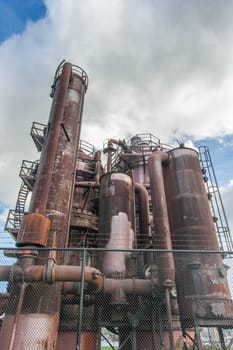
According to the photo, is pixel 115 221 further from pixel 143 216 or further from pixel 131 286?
pixel 131 286

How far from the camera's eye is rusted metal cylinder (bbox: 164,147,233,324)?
8883 millimetres

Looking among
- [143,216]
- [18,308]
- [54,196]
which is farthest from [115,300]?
[143,216]

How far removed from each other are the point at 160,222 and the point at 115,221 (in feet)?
9.02

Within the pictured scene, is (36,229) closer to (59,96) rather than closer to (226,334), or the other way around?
(59,96)

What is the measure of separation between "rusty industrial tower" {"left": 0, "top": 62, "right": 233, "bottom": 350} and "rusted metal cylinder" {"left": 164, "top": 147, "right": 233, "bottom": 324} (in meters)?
0.04

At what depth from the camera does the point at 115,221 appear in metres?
12.0

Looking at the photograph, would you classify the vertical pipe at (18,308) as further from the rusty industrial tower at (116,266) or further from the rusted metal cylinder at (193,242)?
the rusted metal cylinder at (193,242)

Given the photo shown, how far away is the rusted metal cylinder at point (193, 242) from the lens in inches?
350

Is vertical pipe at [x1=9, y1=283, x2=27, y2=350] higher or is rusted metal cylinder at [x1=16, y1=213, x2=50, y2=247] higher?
rusted metal cylinder at [x1=16, y1=213, x2=50, y2=247]

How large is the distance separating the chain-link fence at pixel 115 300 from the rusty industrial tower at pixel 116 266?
4 cm

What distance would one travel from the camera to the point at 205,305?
28.8 feet

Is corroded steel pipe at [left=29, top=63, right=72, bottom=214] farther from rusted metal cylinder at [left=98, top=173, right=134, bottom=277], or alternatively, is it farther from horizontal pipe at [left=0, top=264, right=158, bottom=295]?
rusted metal cylinder at [left=98, top=173, right=134, bottom=277]

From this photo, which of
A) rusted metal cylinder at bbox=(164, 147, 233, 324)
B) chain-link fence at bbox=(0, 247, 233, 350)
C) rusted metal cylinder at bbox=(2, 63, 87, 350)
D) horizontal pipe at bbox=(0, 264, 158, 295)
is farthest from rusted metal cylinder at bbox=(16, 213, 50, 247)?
rusted metal cylinder at bbox=(164, 147, 233, 324)

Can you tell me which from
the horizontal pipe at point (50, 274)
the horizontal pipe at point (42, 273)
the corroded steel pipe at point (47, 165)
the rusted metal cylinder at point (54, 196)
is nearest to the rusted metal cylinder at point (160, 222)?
the horizontal pipe at point (50, 274)
